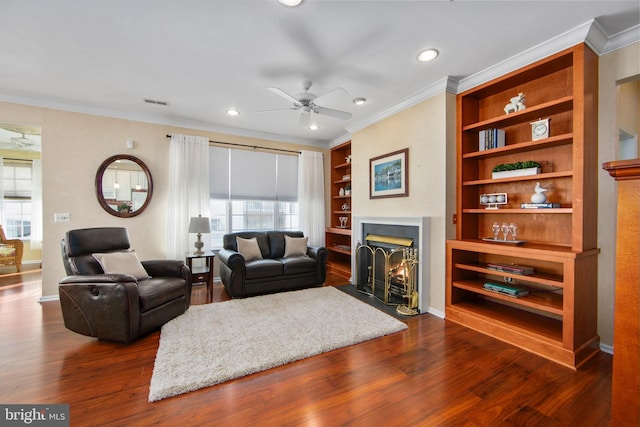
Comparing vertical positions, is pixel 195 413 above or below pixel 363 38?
below

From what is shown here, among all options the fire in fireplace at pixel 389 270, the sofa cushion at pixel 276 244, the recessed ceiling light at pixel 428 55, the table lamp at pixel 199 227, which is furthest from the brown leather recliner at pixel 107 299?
the recessed ceiling light at pixel 428 55

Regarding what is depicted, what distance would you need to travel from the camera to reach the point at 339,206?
19.2ft

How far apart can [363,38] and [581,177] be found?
216 cm

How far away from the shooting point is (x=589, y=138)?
88.4 inches

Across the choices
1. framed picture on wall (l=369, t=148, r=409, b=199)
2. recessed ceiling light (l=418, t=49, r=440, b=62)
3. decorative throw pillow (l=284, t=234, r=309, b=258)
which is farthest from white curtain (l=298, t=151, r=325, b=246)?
recessed ceiling light (l=418, t=49, r=440, b=62)

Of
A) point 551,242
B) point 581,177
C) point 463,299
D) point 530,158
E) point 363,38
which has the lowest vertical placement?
point 463,299

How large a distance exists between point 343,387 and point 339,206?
13.9ft

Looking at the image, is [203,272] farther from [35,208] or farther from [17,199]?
[17,199]

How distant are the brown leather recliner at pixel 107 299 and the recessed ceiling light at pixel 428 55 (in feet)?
11.3

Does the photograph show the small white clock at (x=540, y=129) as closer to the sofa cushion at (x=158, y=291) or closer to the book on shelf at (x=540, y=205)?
the book on shelf at (x=540, y=205)

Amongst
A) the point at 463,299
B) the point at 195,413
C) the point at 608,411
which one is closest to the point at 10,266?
the point at 195,413

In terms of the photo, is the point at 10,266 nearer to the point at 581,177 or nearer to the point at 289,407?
the point at 289,407

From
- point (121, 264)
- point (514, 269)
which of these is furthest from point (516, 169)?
point (121, 264)

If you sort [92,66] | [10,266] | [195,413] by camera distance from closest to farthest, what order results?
[195,413] → [92,66] → [10,266]
